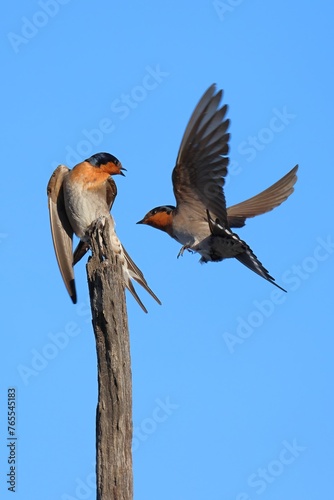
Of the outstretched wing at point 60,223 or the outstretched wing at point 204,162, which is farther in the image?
the outstretched wing at point 60,223

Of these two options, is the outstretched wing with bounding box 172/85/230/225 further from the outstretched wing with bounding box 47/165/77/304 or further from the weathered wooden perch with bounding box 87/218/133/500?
the weathered wooden perch with bounding box 87/218/133/500

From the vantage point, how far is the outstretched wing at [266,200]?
10.5m

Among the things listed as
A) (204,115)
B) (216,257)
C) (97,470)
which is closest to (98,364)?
(97,470)

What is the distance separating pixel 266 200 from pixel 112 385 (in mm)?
4937

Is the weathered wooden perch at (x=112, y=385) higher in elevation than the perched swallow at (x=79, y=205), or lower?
lower

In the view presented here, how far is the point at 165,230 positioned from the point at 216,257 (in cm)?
71

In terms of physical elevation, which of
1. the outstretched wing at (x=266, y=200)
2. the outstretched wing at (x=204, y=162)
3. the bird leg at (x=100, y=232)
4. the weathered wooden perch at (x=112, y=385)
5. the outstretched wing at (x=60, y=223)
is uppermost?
the outstretched wing at (x=266, y=200)

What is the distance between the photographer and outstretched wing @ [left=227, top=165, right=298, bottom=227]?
10477mm

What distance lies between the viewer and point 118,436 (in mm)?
6141

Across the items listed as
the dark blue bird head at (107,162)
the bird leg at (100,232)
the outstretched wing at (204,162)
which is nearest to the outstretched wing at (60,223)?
the dark blue bird head at (107,162)

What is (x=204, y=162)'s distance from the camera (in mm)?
8570

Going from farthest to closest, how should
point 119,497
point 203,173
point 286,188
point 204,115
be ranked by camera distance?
point 286,188
point 203,173
point 204,115
point 119,497

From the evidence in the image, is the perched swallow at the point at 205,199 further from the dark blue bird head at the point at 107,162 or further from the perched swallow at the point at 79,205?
the perched swallow at the point at 79,205

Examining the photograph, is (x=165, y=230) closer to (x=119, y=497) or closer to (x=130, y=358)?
(x=130, y=358)
